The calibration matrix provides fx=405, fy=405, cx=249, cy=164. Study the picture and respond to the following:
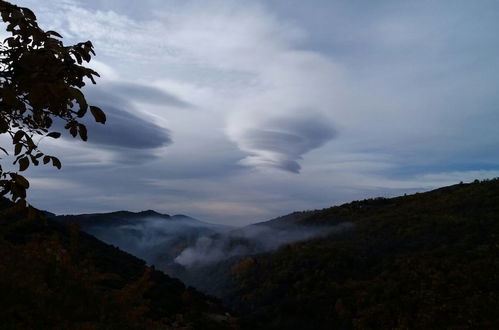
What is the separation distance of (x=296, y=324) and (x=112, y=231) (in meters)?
95.6

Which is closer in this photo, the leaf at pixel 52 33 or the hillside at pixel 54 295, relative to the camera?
the leaf at pixel 52 33

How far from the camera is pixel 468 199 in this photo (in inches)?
1446

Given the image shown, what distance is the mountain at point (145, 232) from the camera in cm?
8512

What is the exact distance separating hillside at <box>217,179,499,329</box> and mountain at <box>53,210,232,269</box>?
41384 millimetres

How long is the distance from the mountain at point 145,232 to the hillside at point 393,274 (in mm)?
41384

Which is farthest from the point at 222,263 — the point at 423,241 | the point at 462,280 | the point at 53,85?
the point at 53,85

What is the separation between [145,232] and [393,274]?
98.8 m

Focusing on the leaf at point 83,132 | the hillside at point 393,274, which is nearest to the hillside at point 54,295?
the leaf at point 83,132

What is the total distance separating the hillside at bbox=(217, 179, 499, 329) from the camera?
737 inches

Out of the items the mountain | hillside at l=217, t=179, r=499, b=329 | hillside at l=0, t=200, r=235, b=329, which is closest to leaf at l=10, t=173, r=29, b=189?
hillside at l=0, t=200, r=235, b=329

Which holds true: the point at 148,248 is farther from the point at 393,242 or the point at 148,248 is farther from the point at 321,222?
the point at 393,242

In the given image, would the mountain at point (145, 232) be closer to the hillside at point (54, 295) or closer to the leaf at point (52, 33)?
the hillside at point (54, 295)

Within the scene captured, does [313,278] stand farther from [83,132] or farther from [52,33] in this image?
[52,33]

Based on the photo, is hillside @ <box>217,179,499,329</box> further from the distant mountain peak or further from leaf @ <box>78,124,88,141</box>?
the distant mountain peak
